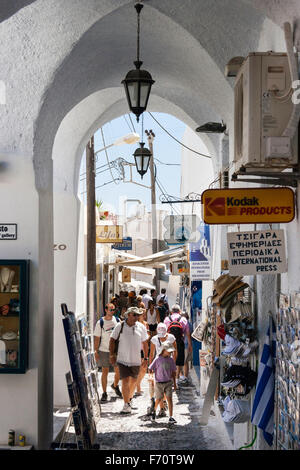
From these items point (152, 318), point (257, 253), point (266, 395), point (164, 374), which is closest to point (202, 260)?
point (164, 374)

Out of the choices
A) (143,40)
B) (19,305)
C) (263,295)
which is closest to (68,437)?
(19,305)

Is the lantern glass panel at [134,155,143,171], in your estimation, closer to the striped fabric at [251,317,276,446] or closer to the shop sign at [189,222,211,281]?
the shop sign at [189,222,211,281]

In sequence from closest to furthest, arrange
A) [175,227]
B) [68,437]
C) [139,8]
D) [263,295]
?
[263,295], [139,8], [68,437], [175,227]

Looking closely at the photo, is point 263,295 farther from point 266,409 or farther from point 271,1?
point 271,1

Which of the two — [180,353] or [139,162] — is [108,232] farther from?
[180,353]

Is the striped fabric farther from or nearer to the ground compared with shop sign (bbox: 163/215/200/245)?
nearer to the ground

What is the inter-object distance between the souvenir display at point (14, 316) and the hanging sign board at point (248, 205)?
278 cm

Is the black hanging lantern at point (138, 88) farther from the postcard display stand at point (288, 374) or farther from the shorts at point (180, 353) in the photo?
the shorts at point (180, 353)

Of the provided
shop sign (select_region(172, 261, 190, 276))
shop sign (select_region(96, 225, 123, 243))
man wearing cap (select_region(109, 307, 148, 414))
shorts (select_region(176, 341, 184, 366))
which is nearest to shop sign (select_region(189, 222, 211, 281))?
man wearing cap (select_region(109, 307, 148, 414))

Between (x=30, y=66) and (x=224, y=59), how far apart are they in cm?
222

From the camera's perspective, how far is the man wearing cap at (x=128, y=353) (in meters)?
10.7

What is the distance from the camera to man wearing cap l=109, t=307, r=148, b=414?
421 inches

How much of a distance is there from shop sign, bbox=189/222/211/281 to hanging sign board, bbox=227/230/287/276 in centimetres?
593

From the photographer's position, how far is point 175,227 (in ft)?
51.0
